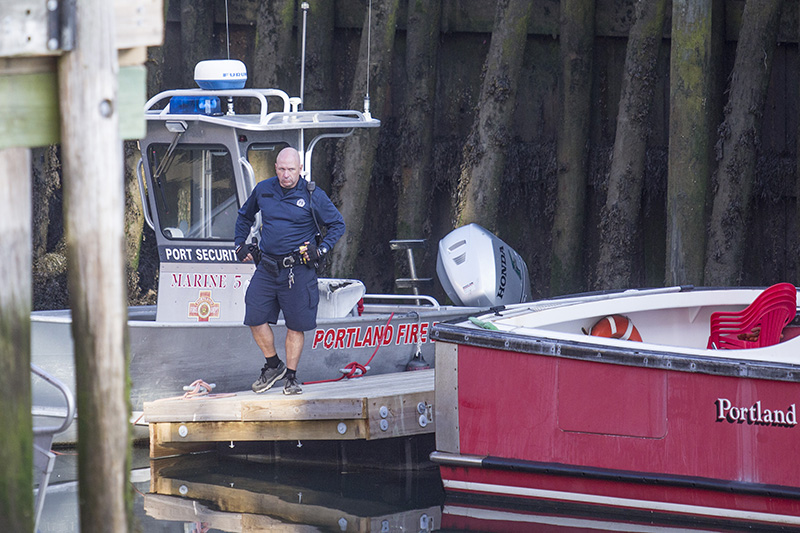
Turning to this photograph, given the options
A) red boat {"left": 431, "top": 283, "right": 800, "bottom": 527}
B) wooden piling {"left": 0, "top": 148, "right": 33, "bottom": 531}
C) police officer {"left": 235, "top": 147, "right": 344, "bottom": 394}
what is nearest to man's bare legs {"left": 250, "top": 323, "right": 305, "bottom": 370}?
police officer {"left": 235, "top": 147, "right": 344, "bottom": 394}

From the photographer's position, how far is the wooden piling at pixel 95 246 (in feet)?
12.1

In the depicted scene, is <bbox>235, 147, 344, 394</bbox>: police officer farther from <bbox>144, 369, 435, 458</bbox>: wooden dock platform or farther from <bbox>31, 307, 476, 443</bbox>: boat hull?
<bbox>31, 307, 476, 443</bbox>: boat hull

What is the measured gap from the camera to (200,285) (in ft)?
26.6

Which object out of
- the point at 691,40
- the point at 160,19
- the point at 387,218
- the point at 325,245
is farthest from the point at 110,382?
the point at 387,218

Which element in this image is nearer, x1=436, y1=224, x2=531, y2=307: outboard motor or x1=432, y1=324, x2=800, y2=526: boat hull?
x1=432, y1=324, x2=800, y2=526: boat hull

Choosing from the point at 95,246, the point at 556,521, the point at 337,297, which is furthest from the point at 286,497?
the point at 95,246

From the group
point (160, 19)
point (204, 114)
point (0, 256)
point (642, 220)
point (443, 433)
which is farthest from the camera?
point (642, 220)

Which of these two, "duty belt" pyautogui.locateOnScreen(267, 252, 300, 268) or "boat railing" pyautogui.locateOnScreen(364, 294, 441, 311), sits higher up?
"duty belt" pyautogui.locateOnScreen(267, 252, 300, 268)

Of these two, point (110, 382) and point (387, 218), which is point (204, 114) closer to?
point (387, 218)

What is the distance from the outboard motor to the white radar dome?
203cm

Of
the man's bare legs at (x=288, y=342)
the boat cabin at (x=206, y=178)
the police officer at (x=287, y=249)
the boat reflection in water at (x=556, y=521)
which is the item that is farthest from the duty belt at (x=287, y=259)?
the boat reflection in water at (x=556, y=521)

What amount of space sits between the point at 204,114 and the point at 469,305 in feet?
8.21

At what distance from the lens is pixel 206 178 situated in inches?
320

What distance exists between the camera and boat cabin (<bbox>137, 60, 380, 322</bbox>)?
26.1ft
